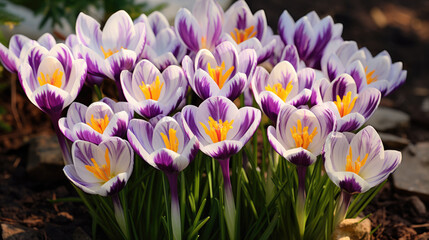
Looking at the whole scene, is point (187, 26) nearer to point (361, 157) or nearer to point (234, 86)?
point (234, 86)

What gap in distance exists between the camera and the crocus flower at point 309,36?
1.65m

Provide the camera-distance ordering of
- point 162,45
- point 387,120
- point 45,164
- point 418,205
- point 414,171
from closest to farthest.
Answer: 1. point 162,45
2. point 418,205
3. point 45,164
4. point 414,171
5. point 387,120

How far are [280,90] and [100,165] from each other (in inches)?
20.2

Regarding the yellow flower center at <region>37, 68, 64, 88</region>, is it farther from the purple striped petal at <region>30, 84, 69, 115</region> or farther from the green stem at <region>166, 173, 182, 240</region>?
the green stem at <region>166, 173, 182, 240</region>

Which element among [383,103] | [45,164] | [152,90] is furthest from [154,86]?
[383,103]

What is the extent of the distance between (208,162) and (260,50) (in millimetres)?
364

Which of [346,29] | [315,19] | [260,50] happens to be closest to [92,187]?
[260,50]

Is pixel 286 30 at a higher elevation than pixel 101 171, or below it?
higher

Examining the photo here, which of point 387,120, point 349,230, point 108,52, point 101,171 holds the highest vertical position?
point 108,52

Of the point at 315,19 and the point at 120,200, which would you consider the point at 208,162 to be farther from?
the point at 315,19

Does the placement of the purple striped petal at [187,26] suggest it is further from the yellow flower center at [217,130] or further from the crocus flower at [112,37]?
the yellow flower center at [217,130]

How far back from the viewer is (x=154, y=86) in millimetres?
1406

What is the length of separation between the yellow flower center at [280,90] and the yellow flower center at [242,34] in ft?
1.01

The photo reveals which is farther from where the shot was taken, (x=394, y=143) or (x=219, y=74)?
(x=394, y=143)
